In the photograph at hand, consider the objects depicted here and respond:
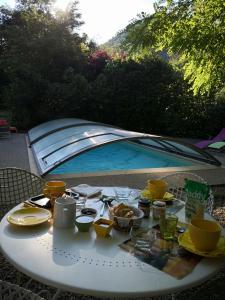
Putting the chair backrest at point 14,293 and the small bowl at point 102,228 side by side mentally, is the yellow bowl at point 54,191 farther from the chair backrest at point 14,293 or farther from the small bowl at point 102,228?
the chair backrest at point 14,293

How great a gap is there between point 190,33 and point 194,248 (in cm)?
372

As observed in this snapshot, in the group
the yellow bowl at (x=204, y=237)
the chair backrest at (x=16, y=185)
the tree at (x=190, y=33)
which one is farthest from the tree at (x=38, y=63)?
the yellow bowl at (x=204, y=237)

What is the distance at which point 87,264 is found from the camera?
1567mm

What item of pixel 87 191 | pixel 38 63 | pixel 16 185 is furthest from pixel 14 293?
pixel 38 63

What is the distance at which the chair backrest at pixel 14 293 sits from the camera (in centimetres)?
145

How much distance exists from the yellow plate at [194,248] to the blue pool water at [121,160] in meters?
5.67

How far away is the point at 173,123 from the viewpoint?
12.3 metres

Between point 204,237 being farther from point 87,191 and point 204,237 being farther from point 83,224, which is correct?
point 87,191

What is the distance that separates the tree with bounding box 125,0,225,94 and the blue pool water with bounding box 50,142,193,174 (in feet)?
10.5

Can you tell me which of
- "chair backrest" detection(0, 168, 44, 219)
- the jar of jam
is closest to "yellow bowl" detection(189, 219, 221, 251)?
the jar of jam

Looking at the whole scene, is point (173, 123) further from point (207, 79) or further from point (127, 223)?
point (127, 223)

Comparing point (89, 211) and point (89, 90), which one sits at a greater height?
point (89, 90)

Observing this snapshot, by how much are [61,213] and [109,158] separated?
25.5 ft

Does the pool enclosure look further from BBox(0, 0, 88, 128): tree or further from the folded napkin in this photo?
BBox(0, 0, 88, 128): tree
